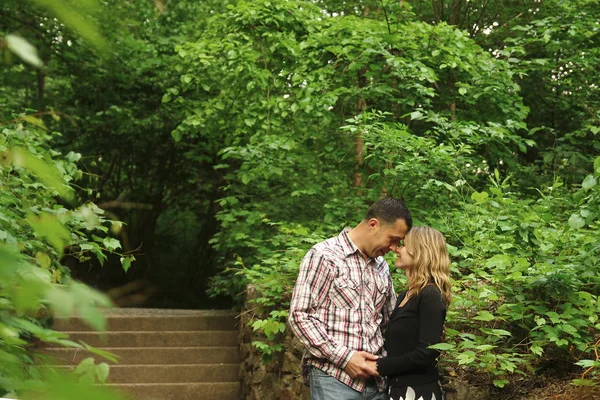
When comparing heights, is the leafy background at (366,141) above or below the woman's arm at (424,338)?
above

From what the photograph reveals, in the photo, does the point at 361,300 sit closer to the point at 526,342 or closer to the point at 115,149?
the point at 526,342

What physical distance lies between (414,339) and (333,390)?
0.39m

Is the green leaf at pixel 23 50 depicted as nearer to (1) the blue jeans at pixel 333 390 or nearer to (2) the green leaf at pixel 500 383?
(1) the blue jeans at pixel 333 390

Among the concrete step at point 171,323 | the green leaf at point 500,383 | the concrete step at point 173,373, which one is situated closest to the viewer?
the green leaf at point 500,383

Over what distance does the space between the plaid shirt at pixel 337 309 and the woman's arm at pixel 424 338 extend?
15 cm

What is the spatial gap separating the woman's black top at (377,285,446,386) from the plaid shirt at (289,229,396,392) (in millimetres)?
112

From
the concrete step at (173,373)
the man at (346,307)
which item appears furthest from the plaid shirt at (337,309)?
the concrete step at (173,373)

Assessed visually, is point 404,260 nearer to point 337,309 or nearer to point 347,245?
point 347,245

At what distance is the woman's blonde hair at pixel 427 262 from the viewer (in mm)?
3219

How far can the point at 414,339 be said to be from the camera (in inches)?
124

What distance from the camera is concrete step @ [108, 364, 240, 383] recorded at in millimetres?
8328

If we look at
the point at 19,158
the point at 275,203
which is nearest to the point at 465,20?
the point at 275,203

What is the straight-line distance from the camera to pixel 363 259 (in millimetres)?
3330

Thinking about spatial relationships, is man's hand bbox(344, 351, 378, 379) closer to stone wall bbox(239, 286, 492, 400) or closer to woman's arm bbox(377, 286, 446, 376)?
woman's arm bbox(377, 286, 446, 376)
